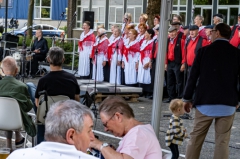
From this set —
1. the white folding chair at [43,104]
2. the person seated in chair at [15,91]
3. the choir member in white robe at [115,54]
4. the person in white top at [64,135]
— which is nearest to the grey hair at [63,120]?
the person in white top at [64,135]

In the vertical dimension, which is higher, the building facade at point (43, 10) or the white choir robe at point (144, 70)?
the building facade at point (43, 10)

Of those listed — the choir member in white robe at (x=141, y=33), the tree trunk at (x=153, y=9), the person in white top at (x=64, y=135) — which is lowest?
the person in white top at (x=64, y=135)

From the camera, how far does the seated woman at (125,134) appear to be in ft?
14.9

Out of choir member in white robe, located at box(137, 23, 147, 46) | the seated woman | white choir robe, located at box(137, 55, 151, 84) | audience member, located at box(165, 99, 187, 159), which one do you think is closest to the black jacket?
audience member, located at box(165, 99, 187, 159)

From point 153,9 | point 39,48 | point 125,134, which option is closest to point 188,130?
point 125,134

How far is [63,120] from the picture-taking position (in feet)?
11.1

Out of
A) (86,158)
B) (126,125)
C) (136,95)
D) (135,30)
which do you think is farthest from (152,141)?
(135,30)

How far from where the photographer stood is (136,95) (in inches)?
564

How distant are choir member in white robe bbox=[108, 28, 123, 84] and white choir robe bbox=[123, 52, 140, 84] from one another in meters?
0.26

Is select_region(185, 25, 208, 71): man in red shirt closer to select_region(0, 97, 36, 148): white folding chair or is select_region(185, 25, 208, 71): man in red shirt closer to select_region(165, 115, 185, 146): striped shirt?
select_region(165, 115, 185, 146): striped shirt

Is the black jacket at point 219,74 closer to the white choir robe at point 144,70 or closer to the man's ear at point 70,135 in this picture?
the man's ear at point 70,135

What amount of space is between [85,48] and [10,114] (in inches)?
424

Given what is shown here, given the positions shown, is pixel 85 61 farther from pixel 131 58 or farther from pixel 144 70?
pixel 144 70

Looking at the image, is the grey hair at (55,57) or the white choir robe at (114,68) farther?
the white choir robe at (114,68)
